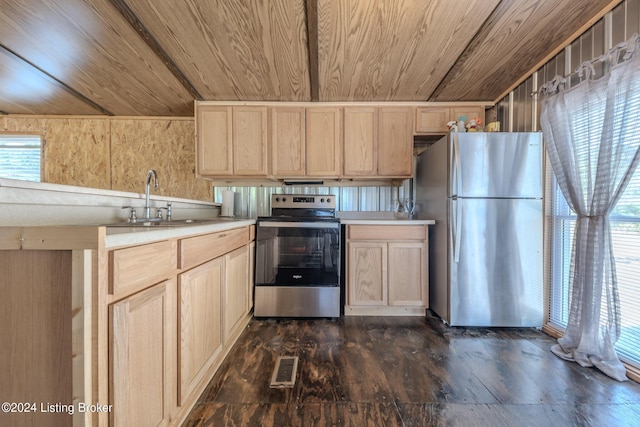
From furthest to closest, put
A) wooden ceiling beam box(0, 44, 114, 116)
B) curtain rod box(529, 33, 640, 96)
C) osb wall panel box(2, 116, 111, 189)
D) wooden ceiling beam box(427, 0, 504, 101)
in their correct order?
osb wall panel box(2, 116, 111, 189), wooden ceiling beam box(0, 44, 114, 116), wooden ceiling beam box(427, 0, 504, 101), curtain rod box(529, 33, 640, 96)

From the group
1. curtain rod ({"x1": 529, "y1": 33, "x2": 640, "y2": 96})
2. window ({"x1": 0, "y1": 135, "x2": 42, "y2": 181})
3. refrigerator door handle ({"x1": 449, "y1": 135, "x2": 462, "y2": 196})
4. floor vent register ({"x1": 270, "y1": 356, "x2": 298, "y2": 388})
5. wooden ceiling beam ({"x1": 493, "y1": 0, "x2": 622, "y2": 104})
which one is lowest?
floor vent register ({"x1": 270, "y1": 356, "x2": 298, "y2": 388})

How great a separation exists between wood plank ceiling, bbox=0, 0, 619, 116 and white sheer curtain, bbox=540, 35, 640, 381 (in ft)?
1.64

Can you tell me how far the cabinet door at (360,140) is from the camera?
2654 millimetres

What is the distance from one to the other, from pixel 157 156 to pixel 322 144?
211 centimetres

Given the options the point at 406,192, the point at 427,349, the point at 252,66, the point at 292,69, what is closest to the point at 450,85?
the point at 406,192

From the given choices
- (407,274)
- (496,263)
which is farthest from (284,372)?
(496,263)

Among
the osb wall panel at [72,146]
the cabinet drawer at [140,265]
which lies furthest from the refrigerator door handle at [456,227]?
the osb wall panel at [72,146]

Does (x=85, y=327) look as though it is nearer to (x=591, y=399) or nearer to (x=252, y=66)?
(x=252, y=66)

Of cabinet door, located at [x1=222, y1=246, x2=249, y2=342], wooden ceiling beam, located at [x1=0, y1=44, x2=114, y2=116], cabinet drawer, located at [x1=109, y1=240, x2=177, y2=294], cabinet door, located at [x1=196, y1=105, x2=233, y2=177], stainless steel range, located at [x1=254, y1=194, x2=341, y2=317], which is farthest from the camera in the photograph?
cabinet door, located at [x1=196, y1=105, x2=233, y2=177]

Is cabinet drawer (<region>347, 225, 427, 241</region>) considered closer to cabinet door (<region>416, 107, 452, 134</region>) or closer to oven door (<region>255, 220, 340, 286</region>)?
oven door (<region>255, 220, 340, 286</region>)

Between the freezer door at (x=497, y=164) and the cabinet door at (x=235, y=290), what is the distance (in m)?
1.90

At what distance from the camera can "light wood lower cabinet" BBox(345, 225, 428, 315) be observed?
91.8 inches

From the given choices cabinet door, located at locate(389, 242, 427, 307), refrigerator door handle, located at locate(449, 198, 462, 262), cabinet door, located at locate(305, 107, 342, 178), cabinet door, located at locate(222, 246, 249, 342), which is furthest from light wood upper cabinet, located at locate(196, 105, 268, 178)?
refrigerator door handle, located at locate(449, 198, 462, 262)

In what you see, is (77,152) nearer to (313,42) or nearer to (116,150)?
(116,150)
